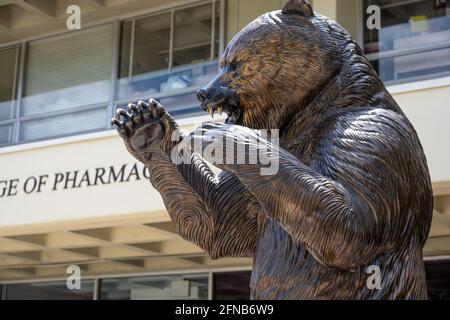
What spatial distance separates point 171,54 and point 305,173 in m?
9.94

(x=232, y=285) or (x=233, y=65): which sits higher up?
(x=233, y=65)

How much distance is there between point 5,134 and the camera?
12406mm

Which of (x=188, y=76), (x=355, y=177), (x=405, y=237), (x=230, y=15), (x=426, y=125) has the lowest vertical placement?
(x=405, y=237)

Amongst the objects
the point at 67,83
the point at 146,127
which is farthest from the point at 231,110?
the point at 67,83

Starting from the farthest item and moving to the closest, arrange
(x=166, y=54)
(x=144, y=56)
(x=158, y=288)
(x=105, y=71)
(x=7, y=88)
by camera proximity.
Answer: (x=7, y=88) → (x=158, y=288) → (x=105, y=71) → (x=144, y=56) → (x=166, y=54)

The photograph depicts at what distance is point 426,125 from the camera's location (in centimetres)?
738

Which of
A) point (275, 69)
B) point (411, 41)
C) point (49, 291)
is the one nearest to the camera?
point (275, 69)

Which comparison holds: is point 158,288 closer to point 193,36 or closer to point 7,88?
point 193,36

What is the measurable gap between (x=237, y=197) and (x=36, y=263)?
36.7ft

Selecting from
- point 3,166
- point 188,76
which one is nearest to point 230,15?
point 188,76

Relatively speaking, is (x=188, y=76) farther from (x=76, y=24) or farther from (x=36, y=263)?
(x=36, y=263)

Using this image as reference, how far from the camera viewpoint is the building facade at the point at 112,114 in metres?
9.00

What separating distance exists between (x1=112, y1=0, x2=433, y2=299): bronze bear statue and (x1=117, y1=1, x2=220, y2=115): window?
8.67 m

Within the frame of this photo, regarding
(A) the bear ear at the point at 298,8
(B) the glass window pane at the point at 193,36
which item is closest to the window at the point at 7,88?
(B) the glass window pane at the point at 193,36
